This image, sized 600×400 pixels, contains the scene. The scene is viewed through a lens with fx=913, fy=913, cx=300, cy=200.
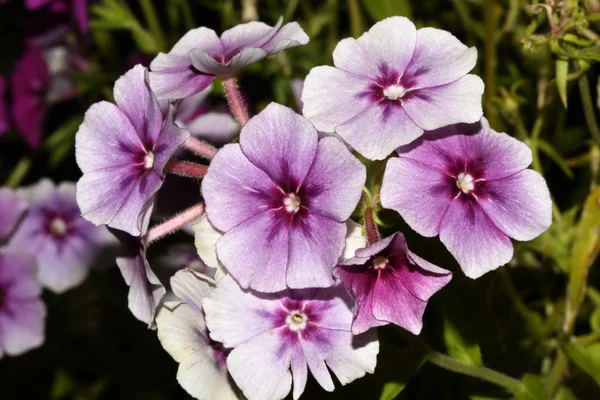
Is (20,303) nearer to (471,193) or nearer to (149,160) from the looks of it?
(149,160)

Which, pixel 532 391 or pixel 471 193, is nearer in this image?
pixel 471 193

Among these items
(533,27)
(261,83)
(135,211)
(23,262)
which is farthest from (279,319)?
(23,262)

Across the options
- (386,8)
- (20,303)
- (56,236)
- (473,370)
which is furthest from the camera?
(56,236)

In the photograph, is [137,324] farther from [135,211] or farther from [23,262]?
[135,211]

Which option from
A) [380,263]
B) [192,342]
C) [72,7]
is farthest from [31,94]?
[380,263]

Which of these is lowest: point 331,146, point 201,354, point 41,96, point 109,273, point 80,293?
point 80,293

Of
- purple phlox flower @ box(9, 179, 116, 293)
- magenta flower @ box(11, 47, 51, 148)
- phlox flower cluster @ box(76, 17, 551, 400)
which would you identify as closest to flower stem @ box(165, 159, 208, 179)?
phlox flower cluster @ box(76, 17, 551, 400)

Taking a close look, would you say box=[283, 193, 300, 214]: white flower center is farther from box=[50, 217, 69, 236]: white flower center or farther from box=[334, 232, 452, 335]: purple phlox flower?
box=[50, 217, 69, 236]: white flower center
